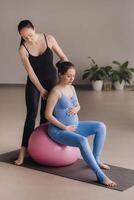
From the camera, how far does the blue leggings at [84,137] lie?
11.0 ft

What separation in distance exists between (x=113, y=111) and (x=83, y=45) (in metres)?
2.93

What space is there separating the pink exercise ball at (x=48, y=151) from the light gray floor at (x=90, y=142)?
14 centimetres

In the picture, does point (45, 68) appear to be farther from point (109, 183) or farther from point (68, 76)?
point (109, 183)

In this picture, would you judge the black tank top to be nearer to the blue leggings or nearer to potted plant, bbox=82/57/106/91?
the blue leggings

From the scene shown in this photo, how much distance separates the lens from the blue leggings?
3.35 metres

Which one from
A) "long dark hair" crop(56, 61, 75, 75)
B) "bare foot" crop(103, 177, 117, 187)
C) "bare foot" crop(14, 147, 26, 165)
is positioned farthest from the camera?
"bare foot" crop(14, 147, 26, 165)

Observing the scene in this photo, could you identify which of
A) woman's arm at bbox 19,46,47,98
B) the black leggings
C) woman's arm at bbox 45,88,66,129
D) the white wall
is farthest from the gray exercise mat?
the white wall

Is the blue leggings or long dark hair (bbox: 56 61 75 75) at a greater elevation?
long dark hair (bbox: 56 61 75 75)

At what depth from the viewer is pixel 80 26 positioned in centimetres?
891

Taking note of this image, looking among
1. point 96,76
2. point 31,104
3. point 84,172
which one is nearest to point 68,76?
point 31,104

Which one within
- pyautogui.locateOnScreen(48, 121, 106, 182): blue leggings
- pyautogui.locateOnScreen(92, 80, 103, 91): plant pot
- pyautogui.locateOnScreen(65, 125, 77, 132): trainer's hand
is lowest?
pyautogui.locateOnScreen(92, 80, 103, 91): plant pot

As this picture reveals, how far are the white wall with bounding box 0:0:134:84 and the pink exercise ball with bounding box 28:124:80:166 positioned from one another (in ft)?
17.6

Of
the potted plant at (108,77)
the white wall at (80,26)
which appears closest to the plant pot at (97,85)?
the potted plant at (108,77)

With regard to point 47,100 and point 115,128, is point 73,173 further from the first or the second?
point 115,128
